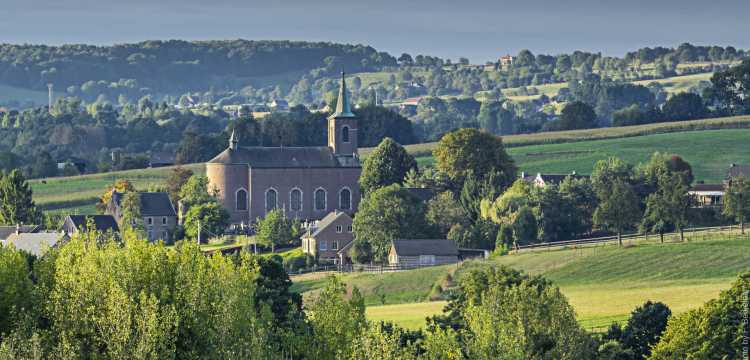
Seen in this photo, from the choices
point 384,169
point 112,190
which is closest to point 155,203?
point 112,190

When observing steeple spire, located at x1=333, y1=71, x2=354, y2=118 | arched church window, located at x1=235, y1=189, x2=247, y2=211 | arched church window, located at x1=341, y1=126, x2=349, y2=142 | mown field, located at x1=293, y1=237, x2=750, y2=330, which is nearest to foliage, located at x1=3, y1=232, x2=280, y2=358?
mown field, located at x1=293, y1=237, x2=750, y2=330

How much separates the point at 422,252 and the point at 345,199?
95.2 feet

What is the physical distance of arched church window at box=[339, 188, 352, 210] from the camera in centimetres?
12275

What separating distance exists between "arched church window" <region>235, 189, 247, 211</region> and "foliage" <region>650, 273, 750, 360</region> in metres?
73.6

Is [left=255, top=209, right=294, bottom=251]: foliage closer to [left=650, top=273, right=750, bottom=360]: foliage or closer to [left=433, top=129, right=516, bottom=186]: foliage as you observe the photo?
[left=433, top=129, right=516, bottom=186]: foliage

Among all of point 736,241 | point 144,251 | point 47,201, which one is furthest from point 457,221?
point 144,251

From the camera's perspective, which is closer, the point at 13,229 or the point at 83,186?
the point at 13,229

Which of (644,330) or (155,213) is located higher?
(155,213)

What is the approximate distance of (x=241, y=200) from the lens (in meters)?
122

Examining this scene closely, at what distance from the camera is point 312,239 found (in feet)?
341

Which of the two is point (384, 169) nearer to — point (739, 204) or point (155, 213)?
point (155, 213)

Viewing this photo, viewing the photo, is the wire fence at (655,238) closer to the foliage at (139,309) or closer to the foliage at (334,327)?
the foliage at (334,327)

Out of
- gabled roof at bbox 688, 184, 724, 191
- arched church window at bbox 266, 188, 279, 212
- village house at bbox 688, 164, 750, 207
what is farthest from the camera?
arched church window at bbox 266, 188, 279, 212

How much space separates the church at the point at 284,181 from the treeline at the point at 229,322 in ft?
224
